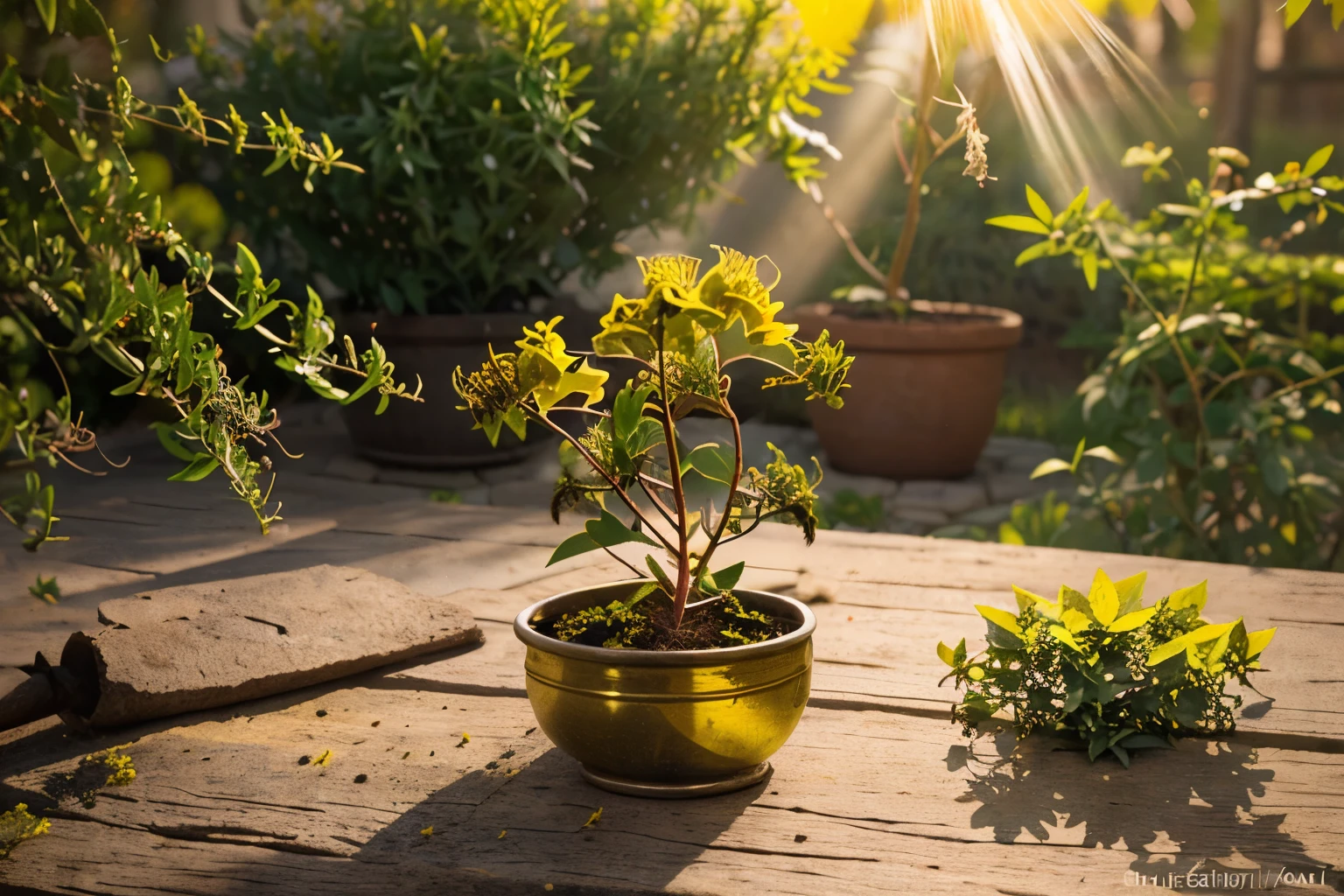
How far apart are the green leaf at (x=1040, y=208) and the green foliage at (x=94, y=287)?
1.20 m

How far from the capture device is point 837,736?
1693 millimetres

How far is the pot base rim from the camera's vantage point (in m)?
1.46

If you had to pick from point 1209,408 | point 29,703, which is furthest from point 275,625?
point 1209,408

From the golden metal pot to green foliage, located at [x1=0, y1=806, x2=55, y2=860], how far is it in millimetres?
610

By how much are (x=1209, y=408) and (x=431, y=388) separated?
7.93ft

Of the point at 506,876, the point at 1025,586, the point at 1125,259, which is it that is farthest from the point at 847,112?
the point at 506,876

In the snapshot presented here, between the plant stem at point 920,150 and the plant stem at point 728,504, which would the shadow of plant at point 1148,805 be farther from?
the plant stem at point 920,150

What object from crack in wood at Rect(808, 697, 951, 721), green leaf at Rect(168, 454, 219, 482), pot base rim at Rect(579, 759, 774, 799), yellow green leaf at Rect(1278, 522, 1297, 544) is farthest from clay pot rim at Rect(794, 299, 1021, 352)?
green leaf at Rect(168, 454, 219, 482)

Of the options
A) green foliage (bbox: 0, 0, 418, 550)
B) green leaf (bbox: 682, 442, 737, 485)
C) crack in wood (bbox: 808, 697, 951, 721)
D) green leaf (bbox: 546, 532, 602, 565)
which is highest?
green foliage (bbox: 0, 0, 418, 550)

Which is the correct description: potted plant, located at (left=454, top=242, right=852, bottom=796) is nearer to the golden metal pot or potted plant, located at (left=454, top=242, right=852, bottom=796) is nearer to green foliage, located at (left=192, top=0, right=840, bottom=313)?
the golden metal pot

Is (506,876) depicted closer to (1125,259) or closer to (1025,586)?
(1025,586)

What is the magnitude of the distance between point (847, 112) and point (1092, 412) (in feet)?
11.4

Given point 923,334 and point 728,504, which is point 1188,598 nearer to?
point 728,504

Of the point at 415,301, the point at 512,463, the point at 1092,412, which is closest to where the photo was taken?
the point at 1092,412
